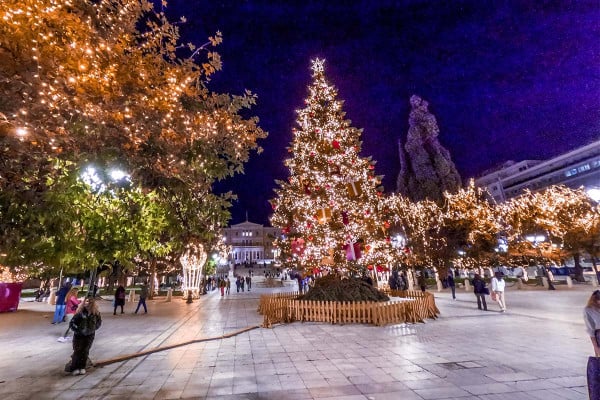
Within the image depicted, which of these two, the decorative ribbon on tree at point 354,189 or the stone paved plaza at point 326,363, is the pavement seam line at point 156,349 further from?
the decorative ribbon on tree at point 354,189

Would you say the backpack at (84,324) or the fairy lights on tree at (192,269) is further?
the fairy lights on tree at (192,269)

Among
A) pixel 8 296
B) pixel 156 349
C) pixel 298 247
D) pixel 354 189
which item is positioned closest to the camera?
pixel 156 349

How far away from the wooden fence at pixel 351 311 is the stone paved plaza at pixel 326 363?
59 centimetres

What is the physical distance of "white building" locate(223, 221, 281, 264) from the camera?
388ft

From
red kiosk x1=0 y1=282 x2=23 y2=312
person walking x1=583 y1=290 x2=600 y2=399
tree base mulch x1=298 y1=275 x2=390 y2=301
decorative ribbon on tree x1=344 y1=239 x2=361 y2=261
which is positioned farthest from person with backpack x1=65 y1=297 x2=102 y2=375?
red kiosk x1=0 y1=282 x2=23 y2=312

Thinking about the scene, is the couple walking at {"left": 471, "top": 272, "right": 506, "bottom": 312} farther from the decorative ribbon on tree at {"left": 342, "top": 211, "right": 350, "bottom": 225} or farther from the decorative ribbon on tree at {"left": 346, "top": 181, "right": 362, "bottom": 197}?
the decorative ribbon on tree at {"left": 346, "top": 181, "right": 362, "bottom": 197}

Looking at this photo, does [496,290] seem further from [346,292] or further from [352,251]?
[346,292]

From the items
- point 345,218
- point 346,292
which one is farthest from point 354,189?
Result: point 346,292

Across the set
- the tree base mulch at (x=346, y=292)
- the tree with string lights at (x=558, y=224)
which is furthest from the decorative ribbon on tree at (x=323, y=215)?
the tree with string lights at (x=558, y=224)

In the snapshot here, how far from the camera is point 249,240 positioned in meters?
125

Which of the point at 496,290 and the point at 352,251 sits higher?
the point at 352,251

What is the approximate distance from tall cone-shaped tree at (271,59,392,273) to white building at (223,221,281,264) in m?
98.9

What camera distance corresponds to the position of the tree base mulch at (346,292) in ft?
45.2

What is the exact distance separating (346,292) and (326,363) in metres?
6.95
